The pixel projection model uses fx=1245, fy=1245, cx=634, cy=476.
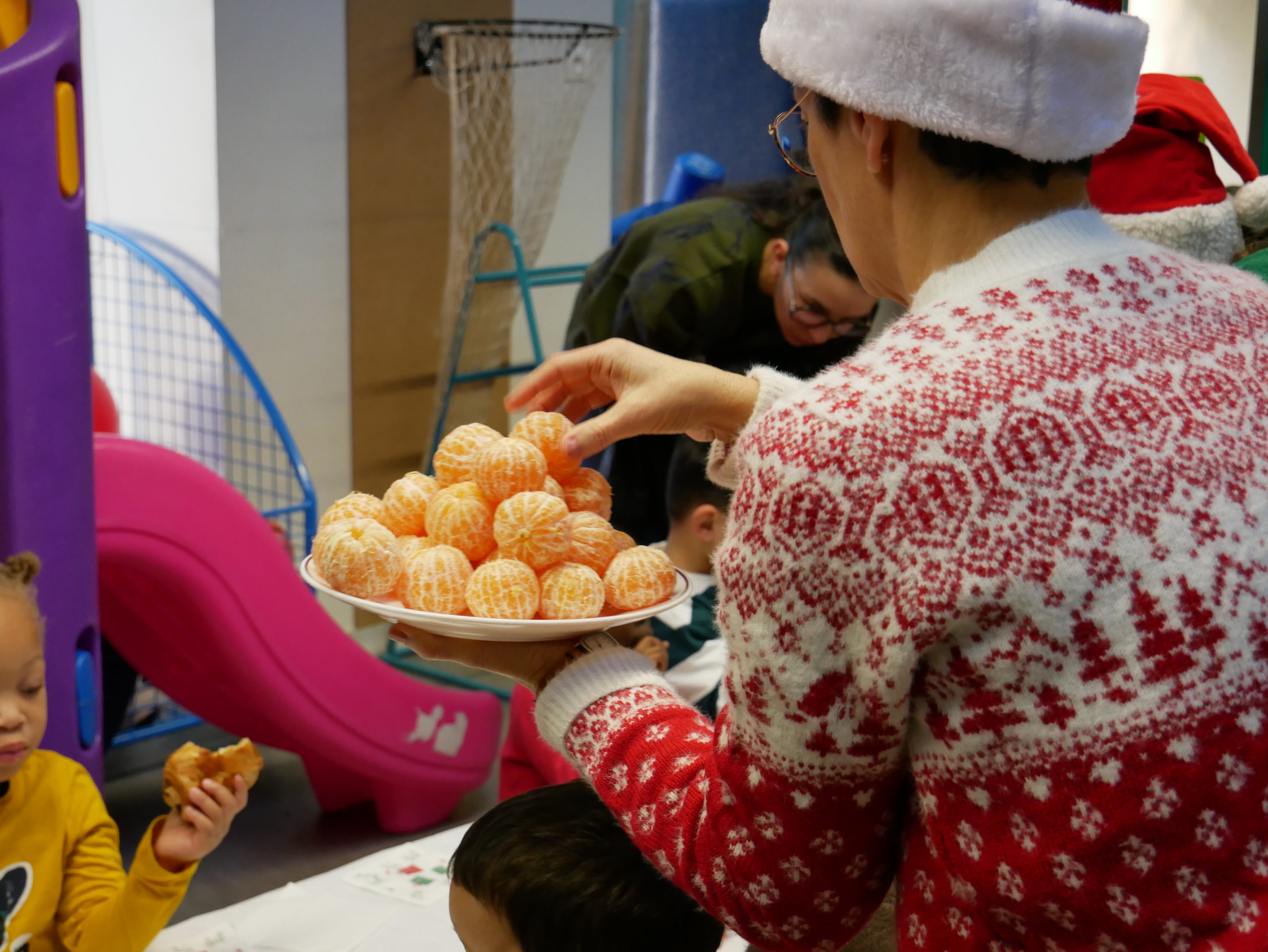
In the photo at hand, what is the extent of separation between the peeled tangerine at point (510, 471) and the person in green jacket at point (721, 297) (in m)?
1.29

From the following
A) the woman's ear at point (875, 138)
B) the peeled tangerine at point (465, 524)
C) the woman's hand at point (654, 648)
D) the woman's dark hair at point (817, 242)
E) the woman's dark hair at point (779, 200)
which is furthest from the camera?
the woman's dark hair at point (779, 200)

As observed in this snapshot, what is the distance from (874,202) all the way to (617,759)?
0.44 meters

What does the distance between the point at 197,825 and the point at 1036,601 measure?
1185mm

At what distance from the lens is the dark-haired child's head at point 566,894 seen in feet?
3.84

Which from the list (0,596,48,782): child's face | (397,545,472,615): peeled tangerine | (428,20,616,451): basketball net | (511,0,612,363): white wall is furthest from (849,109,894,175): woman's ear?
(511,0,612,363): white wall

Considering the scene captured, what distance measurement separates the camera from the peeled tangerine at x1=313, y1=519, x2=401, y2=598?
115 cm

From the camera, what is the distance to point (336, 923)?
1.74 metres

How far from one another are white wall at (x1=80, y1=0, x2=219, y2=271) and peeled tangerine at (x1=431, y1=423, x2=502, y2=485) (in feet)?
7.94

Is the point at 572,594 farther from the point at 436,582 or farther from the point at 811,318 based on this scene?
the point at 811,318

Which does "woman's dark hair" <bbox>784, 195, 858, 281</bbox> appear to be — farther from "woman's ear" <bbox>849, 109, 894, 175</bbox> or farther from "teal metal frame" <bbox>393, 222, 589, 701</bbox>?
"woman's ear" <bbox>849, 109, 894, 175</bbox>

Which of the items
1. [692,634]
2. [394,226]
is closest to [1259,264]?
[692,634]

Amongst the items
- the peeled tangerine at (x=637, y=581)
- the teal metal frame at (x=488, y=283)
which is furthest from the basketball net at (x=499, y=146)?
the peeled tangerine at (x=637, y=581)

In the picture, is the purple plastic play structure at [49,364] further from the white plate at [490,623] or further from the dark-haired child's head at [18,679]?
the white plate at [490,623]

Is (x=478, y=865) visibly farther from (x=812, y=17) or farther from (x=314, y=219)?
(x=314, y=219)
